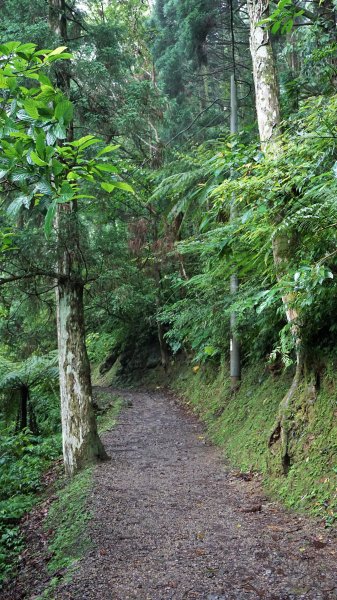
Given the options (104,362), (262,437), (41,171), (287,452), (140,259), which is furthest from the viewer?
(104,362)

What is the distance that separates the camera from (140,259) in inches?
617

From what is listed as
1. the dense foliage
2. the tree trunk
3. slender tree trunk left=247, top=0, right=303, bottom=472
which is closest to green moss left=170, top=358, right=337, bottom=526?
slender tree trunk left=247, top=0, right=303, bottom=472

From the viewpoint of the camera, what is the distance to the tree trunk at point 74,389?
21.4 feet

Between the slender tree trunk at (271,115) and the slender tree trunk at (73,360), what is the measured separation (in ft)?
9.26

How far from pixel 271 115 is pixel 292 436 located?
406cm

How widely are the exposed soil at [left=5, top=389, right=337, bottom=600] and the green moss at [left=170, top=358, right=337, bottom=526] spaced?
8.0 inches

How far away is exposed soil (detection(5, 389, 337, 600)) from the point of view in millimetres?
3094

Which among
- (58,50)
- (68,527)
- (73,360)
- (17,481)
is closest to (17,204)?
(58,50)

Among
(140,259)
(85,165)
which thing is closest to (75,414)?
(85,165)

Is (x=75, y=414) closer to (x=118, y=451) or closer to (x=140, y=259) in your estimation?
(x=118, y=451)

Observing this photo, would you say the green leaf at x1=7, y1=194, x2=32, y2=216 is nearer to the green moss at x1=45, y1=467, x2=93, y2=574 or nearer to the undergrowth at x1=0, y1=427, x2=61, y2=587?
the green moss at x1=45, y1=467, x2=93, y2=574

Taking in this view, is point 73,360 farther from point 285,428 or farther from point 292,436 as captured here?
point 292,436

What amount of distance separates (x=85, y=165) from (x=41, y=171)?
291 mm

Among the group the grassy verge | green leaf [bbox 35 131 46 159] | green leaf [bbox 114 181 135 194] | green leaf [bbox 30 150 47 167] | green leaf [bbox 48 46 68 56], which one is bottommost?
the grassy verge
